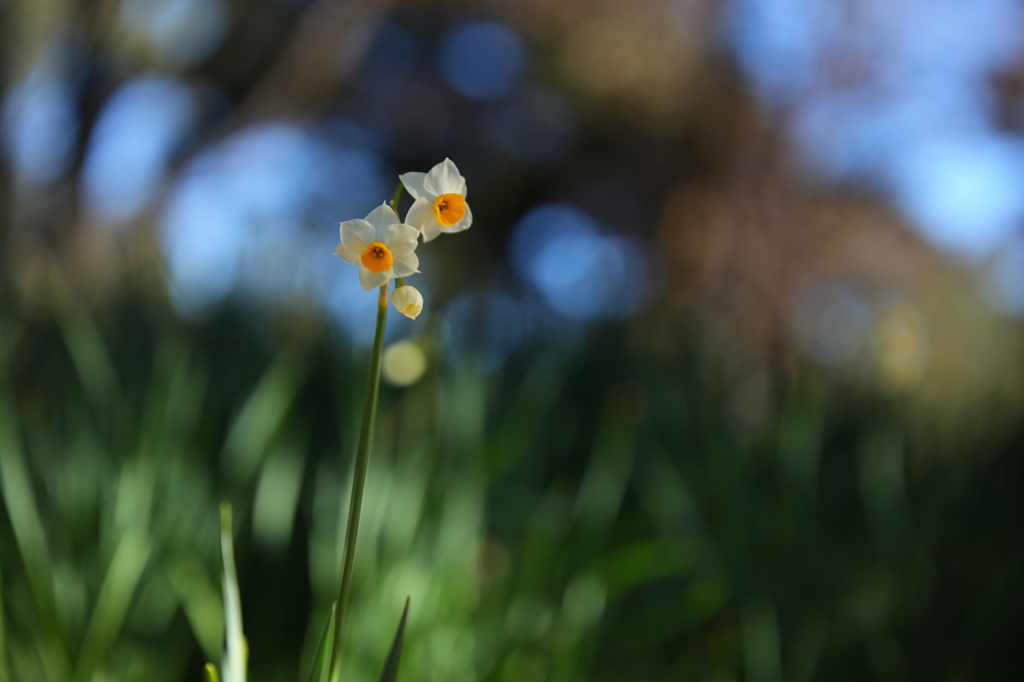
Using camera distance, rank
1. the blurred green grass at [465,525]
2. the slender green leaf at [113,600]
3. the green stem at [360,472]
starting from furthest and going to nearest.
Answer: the blurred green grass at [465,525], the slender green leaf at [113,600], the green stem at [360,472]

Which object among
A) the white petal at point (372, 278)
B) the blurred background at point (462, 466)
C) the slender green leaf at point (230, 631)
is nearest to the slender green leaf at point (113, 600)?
the blurred background at point (462, 466)

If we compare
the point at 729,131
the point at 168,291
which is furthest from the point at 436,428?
the point at 729,131

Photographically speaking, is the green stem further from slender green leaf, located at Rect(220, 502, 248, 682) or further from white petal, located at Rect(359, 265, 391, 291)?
slender green leaf, located at Rect(220, 502, 248, 682)

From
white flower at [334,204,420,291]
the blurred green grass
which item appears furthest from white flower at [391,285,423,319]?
the blurred green grass

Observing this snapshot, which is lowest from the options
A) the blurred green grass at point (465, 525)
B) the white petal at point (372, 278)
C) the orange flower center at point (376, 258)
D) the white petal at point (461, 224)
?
the blurred green grass at point (465, 525)

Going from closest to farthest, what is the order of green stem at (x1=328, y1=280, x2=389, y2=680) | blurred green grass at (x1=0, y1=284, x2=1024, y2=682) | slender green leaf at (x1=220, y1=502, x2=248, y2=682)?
green stem at (x1=328, y1=280, x2=389, y2=680) → slender green leaf at (x1=220, y1=502, x2=248, y2=682) → blurred green grass at (x1=0, y1=284, x2=1024, y2=682)

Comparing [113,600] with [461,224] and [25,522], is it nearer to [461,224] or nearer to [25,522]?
[25,522]

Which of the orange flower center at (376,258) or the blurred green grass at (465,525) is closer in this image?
the orange flower center at (376,258)

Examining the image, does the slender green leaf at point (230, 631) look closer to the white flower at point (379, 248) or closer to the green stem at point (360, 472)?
the green stem at point (360, 472)

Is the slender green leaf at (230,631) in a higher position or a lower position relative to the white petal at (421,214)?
lower
